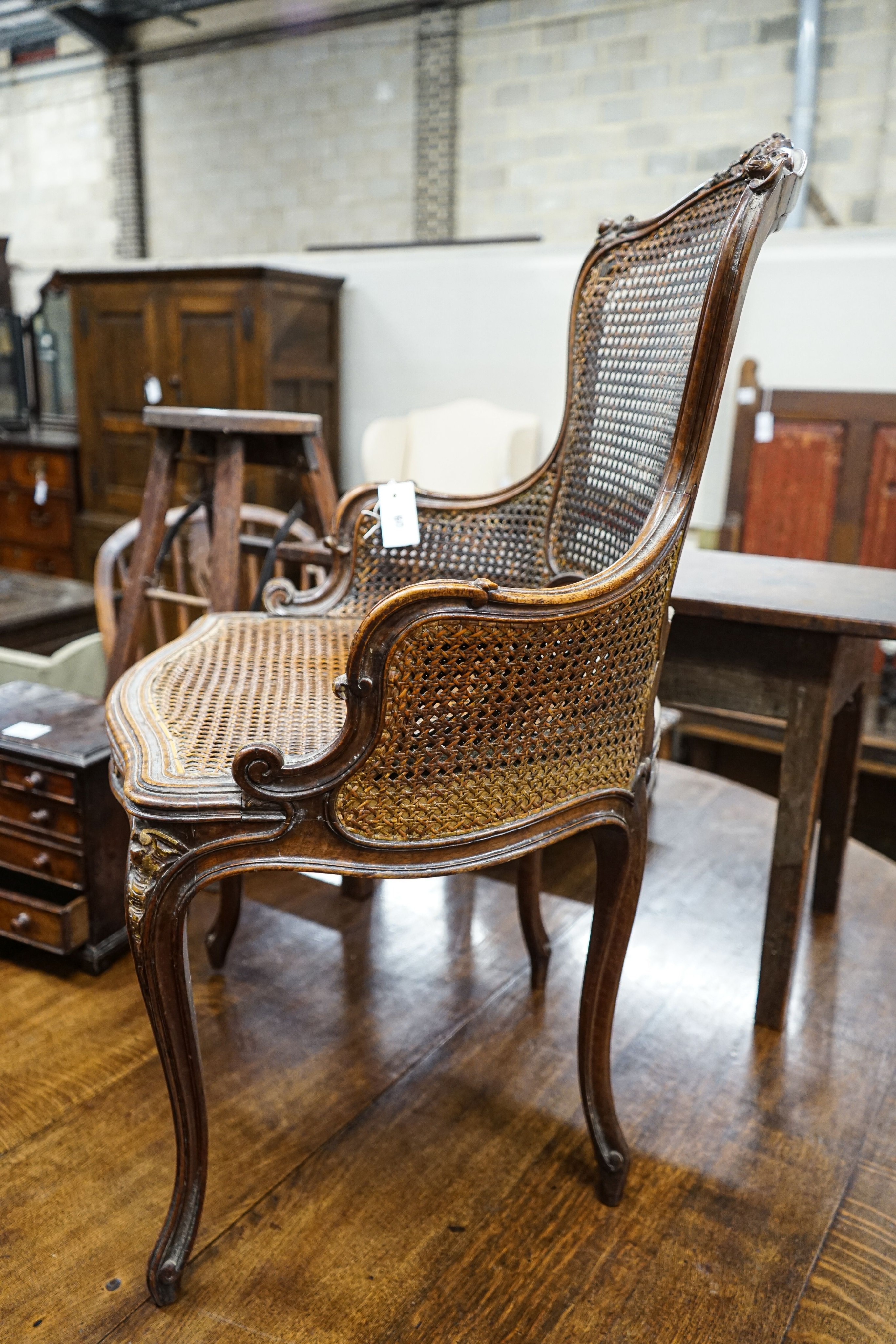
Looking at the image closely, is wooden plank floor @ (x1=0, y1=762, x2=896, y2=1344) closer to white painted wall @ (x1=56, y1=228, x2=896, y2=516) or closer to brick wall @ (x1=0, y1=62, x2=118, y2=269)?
white painted wall @ (x1=56, y1=228, x2=896, y2=516)

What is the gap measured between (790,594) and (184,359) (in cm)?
388

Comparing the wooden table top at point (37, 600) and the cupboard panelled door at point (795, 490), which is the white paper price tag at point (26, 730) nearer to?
the wooden table top at point (37, 600)

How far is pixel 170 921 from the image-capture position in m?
1.01

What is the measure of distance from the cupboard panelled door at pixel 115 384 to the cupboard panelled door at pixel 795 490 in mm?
2900

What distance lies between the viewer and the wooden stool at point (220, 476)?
73.0 inches

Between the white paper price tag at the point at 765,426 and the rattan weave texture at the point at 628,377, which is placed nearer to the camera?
the rattan weave texture at the point at 628,377

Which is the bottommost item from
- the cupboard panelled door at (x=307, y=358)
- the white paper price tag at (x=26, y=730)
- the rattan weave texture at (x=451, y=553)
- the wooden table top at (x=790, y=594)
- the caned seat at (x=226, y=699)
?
the white paper price tag at (x=26, y=730)

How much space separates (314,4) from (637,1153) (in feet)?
25.7

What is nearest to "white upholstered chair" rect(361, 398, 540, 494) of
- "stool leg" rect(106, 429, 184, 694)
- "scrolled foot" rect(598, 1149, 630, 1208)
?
"stool leg" rect(106, 429, 184, 694)

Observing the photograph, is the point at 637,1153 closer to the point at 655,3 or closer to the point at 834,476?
the point at 834,476

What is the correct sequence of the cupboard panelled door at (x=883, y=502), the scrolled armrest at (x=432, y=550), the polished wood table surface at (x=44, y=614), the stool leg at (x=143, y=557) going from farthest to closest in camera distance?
the cupboard panelled door at (x=883, y=502), the polished wood table surface at (x=44, y=614), the stool leg at (x=143, y=557), the scrolled armrest at (x=432, y=550)

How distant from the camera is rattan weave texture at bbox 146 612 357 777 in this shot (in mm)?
1084

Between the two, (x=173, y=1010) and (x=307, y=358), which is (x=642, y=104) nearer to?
(x=307, y=358)

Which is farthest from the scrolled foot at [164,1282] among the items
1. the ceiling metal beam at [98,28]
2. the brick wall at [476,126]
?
the ceiling metal beam at [98,28]
